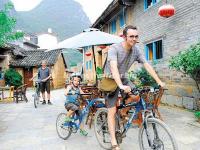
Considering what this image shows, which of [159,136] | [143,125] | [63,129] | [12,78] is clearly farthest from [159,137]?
[12,78]

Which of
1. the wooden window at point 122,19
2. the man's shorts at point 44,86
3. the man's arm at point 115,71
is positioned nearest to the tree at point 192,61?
the man's arm at point 115,71

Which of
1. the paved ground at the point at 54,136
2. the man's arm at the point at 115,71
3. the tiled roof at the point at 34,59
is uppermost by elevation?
the tiled roof at the point at 34,59

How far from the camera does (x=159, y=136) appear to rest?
13.5 feet

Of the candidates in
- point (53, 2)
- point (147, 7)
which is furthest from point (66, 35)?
point (147, 7)

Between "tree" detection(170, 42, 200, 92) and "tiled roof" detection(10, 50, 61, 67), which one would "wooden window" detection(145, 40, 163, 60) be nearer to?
"tree" detection(170, 42, 200, 92)

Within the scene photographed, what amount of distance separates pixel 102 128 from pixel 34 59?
36021 mm

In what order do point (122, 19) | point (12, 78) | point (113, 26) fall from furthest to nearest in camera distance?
point (12, 78), point (113, 26), point (122, 19)

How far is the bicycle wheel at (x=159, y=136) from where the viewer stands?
12.7ft

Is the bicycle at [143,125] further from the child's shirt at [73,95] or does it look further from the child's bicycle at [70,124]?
the child's shirt at [73,95]

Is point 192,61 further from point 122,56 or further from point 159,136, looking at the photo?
point 159,136

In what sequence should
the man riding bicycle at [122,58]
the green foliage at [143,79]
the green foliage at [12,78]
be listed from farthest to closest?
1. the green foliage at [12,78]
2. the green foliage at [143,79]
3. the man riding bicycle at [122,58]

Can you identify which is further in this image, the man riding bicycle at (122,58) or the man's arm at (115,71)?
the man riding bicycle at (122,58)

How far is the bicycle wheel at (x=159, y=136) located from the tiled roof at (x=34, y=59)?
110 feet

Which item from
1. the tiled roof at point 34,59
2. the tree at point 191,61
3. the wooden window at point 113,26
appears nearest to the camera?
the tree at point 191,61
